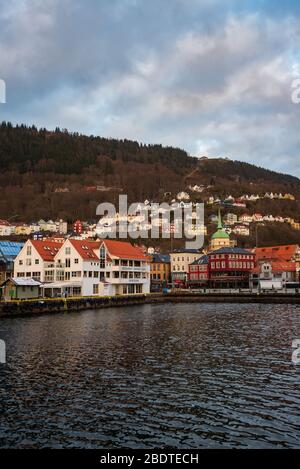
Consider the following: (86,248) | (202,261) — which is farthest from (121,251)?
(202,261)

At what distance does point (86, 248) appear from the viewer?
9150 cm

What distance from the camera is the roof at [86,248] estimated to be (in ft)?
286

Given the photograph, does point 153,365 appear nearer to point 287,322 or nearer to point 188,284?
point 287,322

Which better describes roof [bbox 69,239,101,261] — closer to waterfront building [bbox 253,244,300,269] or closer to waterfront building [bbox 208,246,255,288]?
waterfront building [bbox 208,246,255,288]

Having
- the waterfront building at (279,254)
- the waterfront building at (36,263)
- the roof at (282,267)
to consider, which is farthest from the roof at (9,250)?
the waterfront building at (279,254)

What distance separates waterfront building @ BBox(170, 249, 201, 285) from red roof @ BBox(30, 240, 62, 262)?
191 feet

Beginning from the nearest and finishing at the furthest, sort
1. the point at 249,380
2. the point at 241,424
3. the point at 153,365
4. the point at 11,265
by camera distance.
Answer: the point at 241,424
the point at 249,380
the point at 153,365
the point at 11,265

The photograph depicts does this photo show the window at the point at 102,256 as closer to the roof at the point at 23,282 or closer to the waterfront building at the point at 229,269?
the roof at the point at 23,282

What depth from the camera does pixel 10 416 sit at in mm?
18125

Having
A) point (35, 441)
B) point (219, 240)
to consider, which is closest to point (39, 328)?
point (35, 441)

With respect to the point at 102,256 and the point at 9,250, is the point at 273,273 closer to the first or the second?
the point at 102,256

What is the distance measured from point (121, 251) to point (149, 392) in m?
79.0

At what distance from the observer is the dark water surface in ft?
52.6
